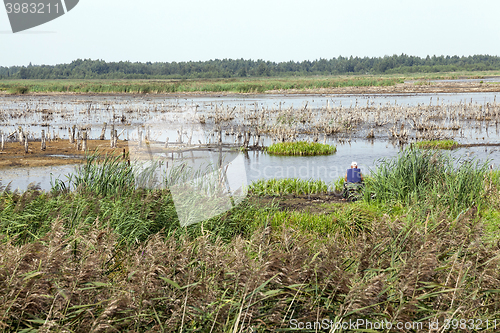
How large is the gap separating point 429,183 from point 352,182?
2.56 meters

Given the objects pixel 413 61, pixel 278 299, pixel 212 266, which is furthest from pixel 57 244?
pixel 413 61

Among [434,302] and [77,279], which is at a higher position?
[77,279]

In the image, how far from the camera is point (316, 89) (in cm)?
8044

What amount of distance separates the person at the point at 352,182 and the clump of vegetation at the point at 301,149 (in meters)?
9.97

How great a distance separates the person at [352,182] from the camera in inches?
477

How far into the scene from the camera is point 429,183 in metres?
10.2

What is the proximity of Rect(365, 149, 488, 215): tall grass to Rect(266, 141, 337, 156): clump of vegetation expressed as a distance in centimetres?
1117

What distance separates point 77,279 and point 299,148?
1959cm

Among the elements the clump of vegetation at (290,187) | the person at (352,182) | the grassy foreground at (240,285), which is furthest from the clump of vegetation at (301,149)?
the grassy foreground at (240,285)

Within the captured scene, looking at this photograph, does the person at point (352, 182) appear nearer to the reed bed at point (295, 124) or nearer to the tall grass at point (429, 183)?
the tall grass at point (429, 183)

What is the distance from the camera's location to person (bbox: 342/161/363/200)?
12.1m

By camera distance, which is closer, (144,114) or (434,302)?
(434,302)

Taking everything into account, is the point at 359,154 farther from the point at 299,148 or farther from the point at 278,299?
the point at 278,299

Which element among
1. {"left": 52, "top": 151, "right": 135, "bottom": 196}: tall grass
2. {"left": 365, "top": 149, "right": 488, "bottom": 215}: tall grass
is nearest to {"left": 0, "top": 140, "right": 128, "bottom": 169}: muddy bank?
{"left": 52, "top": 151, "right": 135, "bottom": 196}: tall grass
